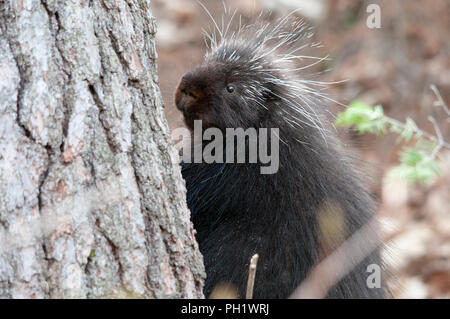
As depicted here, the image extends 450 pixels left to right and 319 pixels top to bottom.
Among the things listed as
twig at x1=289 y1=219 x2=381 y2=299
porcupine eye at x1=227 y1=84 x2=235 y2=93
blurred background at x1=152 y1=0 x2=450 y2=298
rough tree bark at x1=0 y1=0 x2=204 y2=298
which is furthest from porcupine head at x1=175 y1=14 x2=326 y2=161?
blurred background at x1=152 y1=0 x2=450 y2=298

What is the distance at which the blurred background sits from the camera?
546cm

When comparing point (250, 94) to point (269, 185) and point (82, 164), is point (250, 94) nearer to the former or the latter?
point (269, 185)

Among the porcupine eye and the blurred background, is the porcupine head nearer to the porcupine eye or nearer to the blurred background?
the porcupine eye

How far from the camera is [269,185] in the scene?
302cm

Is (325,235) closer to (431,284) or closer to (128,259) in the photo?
(128,259)

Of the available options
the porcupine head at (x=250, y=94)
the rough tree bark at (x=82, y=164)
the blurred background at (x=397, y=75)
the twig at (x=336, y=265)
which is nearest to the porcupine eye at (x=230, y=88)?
the porcupine head at (x=250, y=94)

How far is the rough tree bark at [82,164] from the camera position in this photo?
172cm

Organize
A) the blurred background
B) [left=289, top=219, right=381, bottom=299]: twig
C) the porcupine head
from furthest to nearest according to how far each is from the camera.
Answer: the blurred background
the porcupine head
[left=289, top=219, right=381, bottom=299]: twig

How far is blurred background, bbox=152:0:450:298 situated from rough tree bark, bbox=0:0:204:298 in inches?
109

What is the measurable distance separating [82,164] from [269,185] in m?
1.40

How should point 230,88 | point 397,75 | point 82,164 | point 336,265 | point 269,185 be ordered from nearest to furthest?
point 82,164
point 336,265
point 269,185
point 230,88
point 397,75

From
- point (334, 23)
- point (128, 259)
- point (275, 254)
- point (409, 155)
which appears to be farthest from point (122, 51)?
point (334, 23)

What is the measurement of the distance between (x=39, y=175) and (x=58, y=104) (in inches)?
9.5

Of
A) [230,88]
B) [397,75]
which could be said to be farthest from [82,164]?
[397,75]
